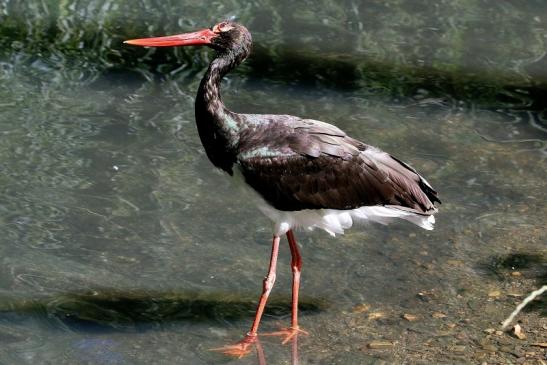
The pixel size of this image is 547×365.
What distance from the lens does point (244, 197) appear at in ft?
26.0

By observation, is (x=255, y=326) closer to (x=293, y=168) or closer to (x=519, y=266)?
(x=293, y=168)

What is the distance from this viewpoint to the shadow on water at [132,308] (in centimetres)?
633

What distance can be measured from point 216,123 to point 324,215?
90 centimetres

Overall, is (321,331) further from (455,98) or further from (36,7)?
(36,7)

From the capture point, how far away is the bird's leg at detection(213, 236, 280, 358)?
6164 mm

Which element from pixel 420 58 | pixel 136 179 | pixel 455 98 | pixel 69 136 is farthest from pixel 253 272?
pixel 420 58

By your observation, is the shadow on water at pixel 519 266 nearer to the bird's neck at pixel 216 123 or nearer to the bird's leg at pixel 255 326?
the bird's leg at pixel 255 326

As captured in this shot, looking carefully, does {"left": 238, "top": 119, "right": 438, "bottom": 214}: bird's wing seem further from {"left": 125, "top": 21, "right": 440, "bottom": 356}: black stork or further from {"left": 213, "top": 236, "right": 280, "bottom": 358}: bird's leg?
{"left": 213, "top": 236, "right": 280, "bottom": 358}: bird's leg

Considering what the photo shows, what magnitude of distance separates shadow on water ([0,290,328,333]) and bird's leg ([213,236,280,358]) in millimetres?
216

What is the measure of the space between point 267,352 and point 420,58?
5.42m

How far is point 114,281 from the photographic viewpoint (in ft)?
22.2

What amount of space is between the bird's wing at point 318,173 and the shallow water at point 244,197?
0.73 m

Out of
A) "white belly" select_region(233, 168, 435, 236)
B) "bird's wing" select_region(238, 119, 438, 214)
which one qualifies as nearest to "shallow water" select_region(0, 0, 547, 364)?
"white belly" select_region(233, 168, 435, 236)

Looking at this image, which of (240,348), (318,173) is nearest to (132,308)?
(240,348)
